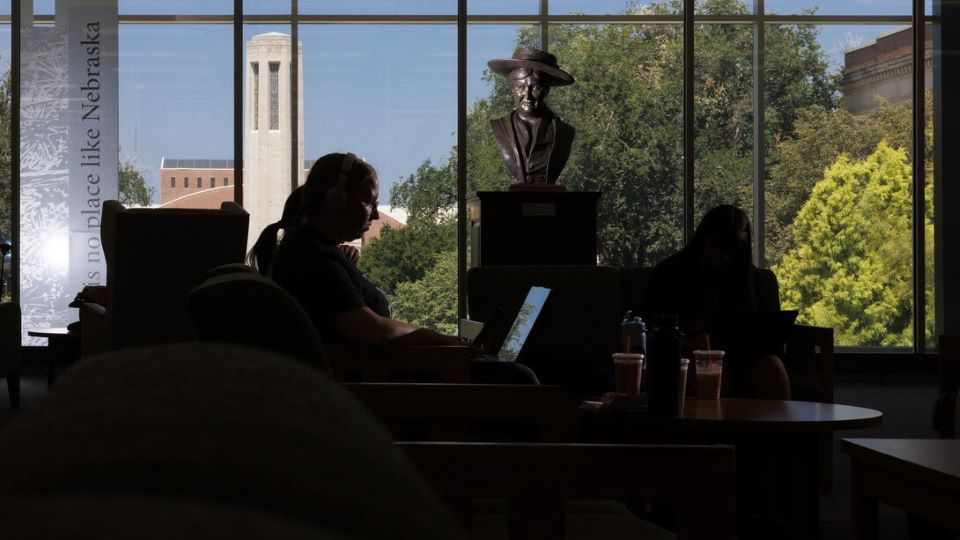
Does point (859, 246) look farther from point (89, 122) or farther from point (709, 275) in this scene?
point (89, 122)

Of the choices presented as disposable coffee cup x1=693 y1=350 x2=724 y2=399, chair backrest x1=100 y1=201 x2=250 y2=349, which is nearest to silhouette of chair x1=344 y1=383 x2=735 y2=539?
disposable coffee cup x1=693 y1=350 x2=724 y2=399

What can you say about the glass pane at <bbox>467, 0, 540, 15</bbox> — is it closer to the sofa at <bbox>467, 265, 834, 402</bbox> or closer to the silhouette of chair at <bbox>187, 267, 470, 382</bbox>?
the sofa at <bbox>467, 265, 834, 402</bbox>

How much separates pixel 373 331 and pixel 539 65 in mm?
3837

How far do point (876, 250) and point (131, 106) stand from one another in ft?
18.0

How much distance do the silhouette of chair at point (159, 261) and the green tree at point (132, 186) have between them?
11.3ft

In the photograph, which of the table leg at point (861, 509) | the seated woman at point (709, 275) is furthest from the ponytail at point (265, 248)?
the table leg at point (861, 509)

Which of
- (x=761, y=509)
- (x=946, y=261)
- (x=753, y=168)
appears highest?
(x=753, y=168)

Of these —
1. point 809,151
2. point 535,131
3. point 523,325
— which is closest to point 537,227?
point 535,131

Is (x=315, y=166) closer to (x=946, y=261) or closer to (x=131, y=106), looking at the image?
(x=131, y=106)

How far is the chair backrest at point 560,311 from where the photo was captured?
15.5ft

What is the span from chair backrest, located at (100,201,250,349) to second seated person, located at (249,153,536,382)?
1.72m

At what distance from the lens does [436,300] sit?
8.77 meters

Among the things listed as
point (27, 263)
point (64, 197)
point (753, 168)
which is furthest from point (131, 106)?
point (753, 168)

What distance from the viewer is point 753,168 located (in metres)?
8.66
